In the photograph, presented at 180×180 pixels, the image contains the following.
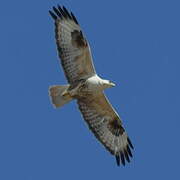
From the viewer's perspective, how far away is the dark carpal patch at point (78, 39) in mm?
21678

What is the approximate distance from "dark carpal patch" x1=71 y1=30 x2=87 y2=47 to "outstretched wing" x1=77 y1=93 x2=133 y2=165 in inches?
49.0

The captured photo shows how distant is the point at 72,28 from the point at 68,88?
1231mm

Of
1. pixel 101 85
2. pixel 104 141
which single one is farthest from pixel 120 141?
pixel 101 85

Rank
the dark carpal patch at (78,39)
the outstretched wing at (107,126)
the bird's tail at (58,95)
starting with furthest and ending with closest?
the outstretched wing at (107,126) → the dark carpal patch at (78,39) → the bird's tail at (58,95)

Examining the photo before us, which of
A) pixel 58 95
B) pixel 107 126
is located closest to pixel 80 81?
pixel 58 95

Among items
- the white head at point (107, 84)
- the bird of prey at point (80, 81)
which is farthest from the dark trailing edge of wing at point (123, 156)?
the white head at point (107, 84)

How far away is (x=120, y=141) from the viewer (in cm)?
2272

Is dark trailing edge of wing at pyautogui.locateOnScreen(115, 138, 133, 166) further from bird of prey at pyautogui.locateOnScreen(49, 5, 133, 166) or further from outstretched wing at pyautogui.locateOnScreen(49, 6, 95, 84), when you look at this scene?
outstretched wing at pyautogui.locateOnScreen(49, 6, 95, 84)

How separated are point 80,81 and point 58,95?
1.76 feet

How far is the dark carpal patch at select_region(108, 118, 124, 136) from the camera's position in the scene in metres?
22.6

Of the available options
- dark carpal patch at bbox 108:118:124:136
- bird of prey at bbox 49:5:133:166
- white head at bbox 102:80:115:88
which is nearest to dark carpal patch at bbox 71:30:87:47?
bird of prey at bbox 49:5:133:166

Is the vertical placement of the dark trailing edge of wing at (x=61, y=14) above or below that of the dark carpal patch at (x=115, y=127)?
above

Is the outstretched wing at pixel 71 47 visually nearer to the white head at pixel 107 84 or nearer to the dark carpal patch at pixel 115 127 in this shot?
the white head at pixel 107 84

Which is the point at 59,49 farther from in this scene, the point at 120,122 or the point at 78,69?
the point at 120,122
